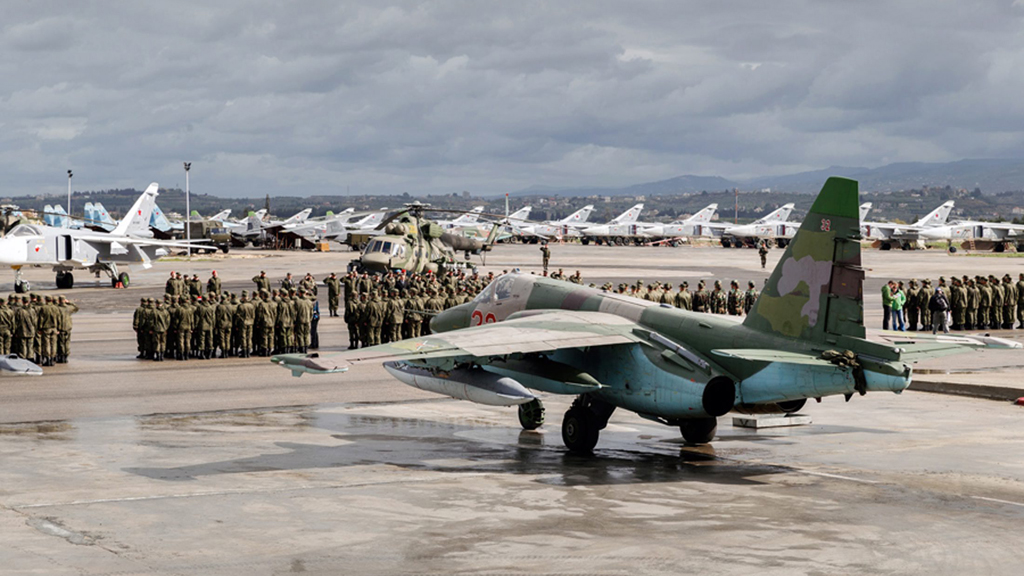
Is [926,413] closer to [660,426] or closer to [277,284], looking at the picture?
[660,426]

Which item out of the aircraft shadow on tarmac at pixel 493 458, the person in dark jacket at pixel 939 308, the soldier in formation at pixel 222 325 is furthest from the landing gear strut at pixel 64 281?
the person in dark jacket at pixel 939 308

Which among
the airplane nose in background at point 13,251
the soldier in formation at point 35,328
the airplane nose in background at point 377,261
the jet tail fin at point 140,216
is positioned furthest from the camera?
the jet tail fin at point 140,216

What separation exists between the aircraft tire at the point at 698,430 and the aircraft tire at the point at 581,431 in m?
1.36

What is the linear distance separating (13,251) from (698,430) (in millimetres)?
32967

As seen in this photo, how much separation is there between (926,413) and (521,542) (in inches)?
407

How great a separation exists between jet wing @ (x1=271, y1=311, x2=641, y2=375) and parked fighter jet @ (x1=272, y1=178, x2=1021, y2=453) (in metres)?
0.02

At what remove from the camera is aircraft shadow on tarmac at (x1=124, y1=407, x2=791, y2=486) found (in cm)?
1336

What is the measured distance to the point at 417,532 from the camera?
10531 millimetres

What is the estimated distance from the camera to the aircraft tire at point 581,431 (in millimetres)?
14938

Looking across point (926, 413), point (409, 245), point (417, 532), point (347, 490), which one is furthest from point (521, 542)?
point (409, 245)

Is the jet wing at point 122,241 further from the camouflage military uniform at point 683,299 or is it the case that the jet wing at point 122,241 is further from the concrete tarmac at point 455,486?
the camouflage military uniform at point 683,299

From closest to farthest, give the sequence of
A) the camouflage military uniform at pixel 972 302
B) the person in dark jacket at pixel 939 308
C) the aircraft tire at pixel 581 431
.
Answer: the aircraft tire at pixel 581 431, the person in dark jacket at pixel 939 308, the camouflage military uniform at pixel 972 302

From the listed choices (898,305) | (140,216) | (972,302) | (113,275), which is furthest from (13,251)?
(972,302)

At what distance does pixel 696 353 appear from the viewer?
1441cm
